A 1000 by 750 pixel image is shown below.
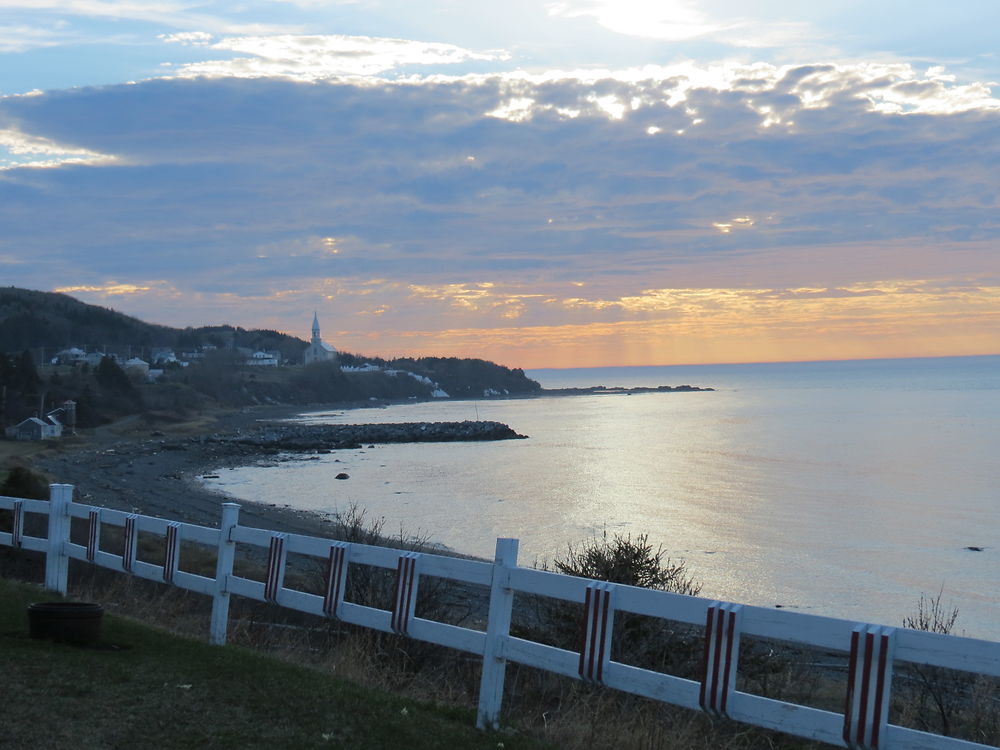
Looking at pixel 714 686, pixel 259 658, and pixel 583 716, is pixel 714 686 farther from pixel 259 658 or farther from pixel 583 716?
pixel 259 658

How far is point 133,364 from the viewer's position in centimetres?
16675

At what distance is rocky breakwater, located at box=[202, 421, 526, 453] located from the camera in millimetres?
88438

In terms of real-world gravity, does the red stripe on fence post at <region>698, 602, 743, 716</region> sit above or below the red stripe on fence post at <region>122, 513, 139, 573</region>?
above

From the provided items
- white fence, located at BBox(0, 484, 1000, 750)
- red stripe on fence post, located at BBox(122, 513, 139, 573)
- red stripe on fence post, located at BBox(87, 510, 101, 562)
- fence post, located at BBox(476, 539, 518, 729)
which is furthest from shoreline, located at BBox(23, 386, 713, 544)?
fence post, located at BBox(476, 539, 518, 729)

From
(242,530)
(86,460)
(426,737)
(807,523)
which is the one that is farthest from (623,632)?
(86,460)

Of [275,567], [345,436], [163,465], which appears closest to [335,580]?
[275,567]

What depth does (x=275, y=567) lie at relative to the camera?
27.3 ft

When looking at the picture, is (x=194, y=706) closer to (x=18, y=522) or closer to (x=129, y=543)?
(x=129, y=543)

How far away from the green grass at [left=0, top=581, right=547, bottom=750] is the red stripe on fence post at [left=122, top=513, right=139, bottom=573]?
2225mm

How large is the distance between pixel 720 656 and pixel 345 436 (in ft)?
315

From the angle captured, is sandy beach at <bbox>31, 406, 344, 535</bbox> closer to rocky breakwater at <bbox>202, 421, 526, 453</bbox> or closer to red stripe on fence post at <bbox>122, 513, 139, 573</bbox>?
rocky breakwater at <bbox>202, 421, 526, 453</bbox>

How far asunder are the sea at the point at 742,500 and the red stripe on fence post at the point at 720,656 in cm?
831

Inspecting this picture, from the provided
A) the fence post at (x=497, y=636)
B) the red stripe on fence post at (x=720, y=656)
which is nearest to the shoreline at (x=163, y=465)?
the fence post at (x=497, y=636)

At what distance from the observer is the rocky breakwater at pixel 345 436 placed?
88.4m
